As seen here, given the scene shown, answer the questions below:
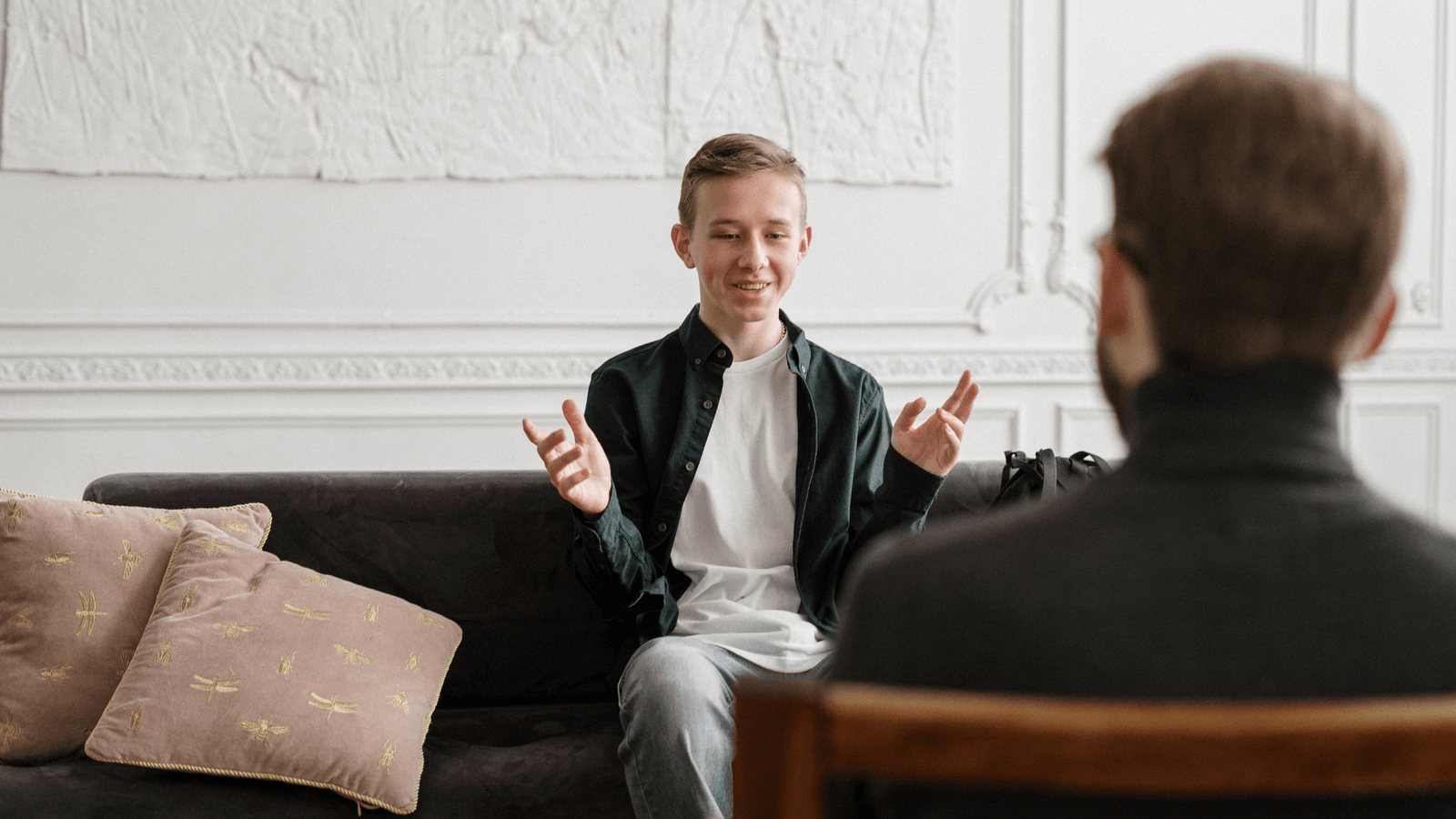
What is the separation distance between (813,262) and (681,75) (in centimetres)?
70

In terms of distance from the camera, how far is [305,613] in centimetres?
151

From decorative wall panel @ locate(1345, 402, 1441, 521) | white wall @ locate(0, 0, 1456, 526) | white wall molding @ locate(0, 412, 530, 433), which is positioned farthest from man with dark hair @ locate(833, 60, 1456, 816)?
decorative wall panel @ locate(1345, 402, 1441, 521)

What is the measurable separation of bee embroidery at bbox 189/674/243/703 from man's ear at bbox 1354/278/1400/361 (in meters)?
1.41

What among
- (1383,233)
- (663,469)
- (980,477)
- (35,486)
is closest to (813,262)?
(980,477)

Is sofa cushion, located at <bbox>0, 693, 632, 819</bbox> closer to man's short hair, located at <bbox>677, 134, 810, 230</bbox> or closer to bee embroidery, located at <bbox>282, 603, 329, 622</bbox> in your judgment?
bee embroidery, located at <bbox>282, 603, 329, 622</bbox>

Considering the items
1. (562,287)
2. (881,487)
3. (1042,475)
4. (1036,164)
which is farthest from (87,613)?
(1036,164)

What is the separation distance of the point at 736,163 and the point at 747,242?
13 cm

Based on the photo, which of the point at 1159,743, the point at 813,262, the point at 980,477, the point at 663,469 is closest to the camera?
the point at 1159,743

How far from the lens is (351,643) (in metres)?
1.50

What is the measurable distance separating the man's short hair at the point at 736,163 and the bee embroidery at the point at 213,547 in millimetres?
915

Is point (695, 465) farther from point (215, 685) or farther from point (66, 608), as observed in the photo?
point (66, 608)

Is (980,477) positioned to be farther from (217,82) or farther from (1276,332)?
(217,82)

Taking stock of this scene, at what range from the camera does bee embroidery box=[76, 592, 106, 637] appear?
150 centimetres

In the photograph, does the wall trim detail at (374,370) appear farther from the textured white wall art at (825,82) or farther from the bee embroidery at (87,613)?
the bee embroidery at (87,613)
